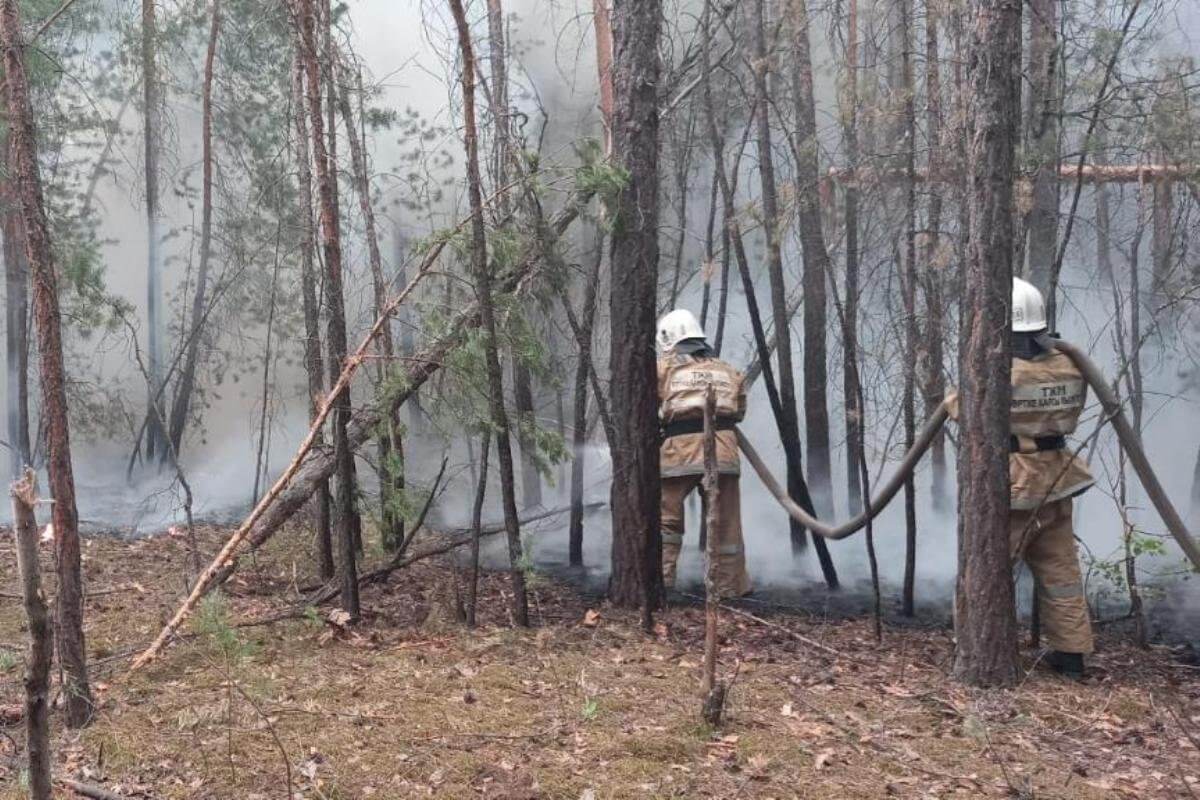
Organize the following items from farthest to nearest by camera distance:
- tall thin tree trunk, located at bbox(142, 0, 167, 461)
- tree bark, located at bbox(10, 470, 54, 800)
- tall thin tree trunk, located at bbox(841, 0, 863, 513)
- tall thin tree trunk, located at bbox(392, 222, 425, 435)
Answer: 1. tall thin tree trunk, located at bbox(142, 0, 167, 461)
2. tall thin tree trunk, located at bbox(841, 0, 863, 513)
3. tall thin tree trunk, located at bbox(392, 222, 425, 435)
4. tree bark, located at bbox(10, 470, 54, 800)

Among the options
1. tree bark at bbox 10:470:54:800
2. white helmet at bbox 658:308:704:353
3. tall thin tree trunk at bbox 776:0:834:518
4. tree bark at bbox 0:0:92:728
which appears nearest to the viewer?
tree bark at bbox 10:470:54:800

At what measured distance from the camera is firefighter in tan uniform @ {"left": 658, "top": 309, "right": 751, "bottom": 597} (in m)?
7.66

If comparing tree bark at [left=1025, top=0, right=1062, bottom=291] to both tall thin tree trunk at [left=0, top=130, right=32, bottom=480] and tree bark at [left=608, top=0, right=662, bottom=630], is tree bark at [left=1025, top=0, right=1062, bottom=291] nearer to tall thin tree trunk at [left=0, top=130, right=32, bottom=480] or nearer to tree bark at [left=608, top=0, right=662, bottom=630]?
tree bark at [left=608, top=0, right=662, bottom=630]

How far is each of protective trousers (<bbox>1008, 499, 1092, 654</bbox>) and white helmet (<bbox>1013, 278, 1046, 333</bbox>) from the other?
3.41 ft

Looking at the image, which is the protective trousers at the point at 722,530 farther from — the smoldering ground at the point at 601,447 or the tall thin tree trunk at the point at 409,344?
the tall thin tree trunk at the point at 409,344

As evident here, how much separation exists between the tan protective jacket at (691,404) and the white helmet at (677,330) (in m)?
0.14

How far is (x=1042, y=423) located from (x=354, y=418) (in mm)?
4452

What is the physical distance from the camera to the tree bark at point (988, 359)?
17.1 ft

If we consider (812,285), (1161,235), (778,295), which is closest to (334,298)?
(778,295)

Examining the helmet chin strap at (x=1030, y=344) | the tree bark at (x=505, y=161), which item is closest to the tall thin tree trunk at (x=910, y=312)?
the helmet chin strap at (x=1030, y=344)

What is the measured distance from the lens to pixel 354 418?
718 centimetres

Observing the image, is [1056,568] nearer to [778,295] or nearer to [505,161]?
[778,295]

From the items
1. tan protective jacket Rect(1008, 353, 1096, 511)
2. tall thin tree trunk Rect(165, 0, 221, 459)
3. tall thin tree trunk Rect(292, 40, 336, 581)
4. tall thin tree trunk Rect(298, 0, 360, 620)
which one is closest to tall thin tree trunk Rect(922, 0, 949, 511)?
tan protective jacket Rect(1008, 353, 1096, 511)

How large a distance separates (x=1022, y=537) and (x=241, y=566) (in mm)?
5269
